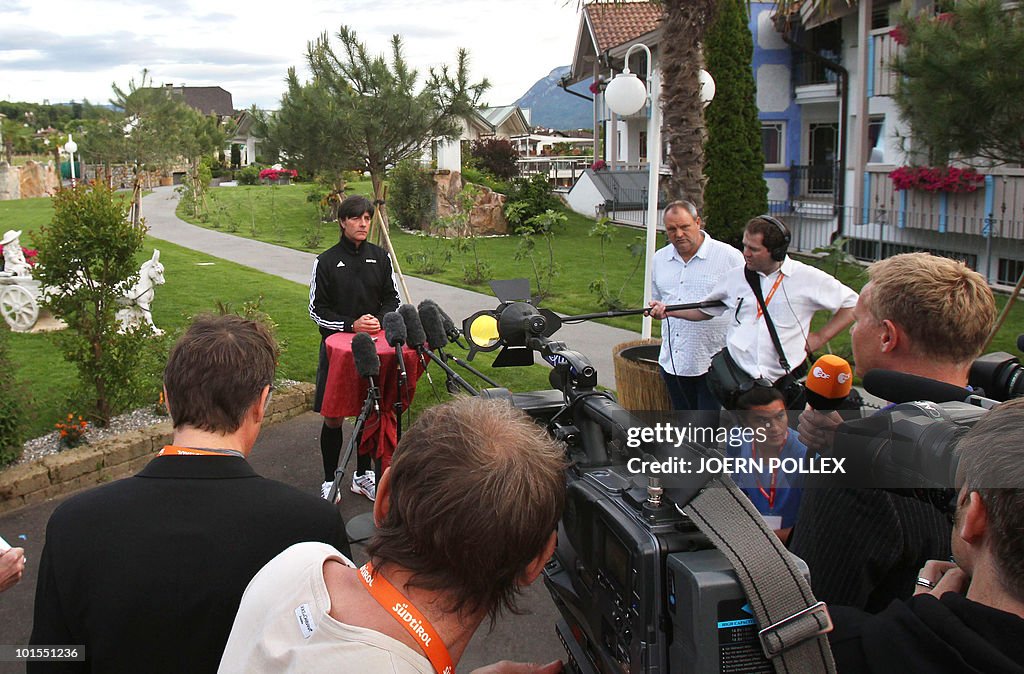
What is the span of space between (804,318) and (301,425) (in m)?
4.47

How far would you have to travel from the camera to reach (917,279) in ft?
7.07

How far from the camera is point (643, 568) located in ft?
4.50

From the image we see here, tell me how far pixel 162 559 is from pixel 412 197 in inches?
Answer: 916

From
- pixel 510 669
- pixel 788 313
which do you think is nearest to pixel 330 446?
pixel 788 313

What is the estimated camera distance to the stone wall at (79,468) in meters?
5.44

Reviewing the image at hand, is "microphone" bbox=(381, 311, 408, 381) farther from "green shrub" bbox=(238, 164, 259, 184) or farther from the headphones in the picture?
"green shrub" bbox=(238, 164, 259, 184)

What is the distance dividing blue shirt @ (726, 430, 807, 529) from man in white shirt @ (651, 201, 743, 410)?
2838 millimetres

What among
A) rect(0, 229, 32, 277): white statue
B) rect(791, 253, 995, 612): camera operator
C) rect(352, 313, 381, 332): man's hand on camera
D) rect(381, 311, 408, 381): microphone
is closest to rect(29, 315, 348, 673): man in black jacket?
rect(791, 253, 995, 612): camera operator

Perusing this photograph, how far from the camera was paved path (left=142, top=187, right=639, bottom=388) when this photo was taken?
987 cm

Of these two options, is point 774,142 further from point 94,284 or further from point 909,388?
point 909,388

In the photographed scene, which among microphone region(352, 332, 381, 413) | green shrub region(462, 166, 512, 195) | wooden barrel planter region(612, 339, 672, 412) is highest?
green shrub region(462, 166, 512, 195)

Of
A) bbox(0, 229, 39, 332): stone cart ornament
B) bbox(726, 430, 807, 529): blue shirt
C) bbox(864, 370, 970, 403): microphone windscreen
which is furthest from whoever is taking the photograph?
bbox(0, 229, 39, 332): stone cart ornament

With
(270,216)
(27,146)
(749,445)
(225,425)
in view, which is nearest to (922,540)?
(749,445)

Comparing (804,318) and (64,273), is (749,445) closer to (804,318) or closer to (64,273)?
(804,318)
